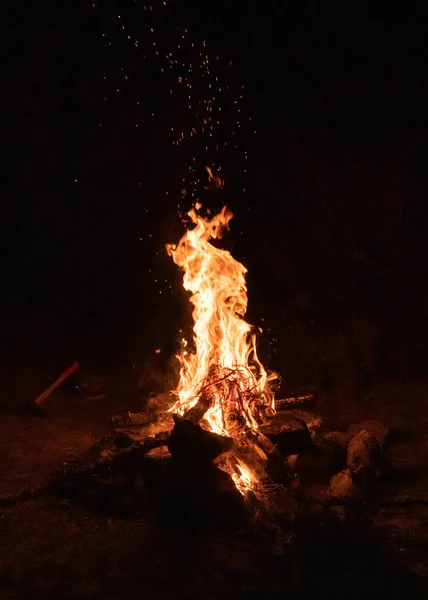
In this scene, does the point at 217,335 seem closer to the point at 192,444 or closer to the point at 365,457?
the point at 192,444

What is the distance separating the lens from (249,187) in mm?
9219

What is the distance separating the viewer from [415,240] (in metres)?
7.57

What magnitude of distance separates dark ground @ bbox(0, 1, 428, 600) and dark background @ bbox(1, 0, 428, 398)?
3 cm

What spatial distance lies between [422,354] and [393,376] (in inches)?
18.9

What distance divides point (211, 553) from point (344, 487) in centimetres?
143

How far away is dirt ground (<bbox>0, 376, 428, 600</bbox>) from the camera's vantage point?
375cm

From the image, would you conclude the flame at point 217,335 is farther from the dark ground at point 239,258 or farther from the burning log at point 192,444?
the dark ground at point 239,258

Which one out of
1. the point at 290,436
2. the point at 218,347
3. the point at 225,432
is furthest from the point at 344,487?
the point at 218,347

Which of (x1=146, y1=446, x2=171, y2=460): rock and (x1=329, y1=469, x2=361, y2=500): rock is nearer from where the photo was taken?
(x1=146, y1=446, x2=171, y2=460): rock

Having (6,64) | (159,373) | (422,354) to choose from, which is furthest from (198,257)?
(6,64)

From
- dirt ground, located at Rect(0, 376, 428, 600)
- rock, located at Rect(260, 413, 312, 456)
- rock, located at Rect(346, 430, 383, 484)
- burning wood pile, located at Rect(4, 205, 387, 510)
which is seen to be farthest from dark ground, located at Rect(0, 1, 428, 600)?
rock, located at Rect(260, 413, 312, 456)

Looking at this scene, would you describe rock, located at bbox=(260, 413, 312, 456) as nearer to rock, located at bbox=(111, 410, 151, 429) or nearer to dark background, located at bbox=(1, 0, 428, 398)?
rock, located at bbox=(111, 410, 151, 429)

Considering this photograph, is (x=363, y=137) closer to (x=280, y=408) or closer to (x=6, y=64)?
(x=280, y=408)

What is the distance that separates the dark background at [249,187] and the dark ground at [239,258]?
0.09ft
